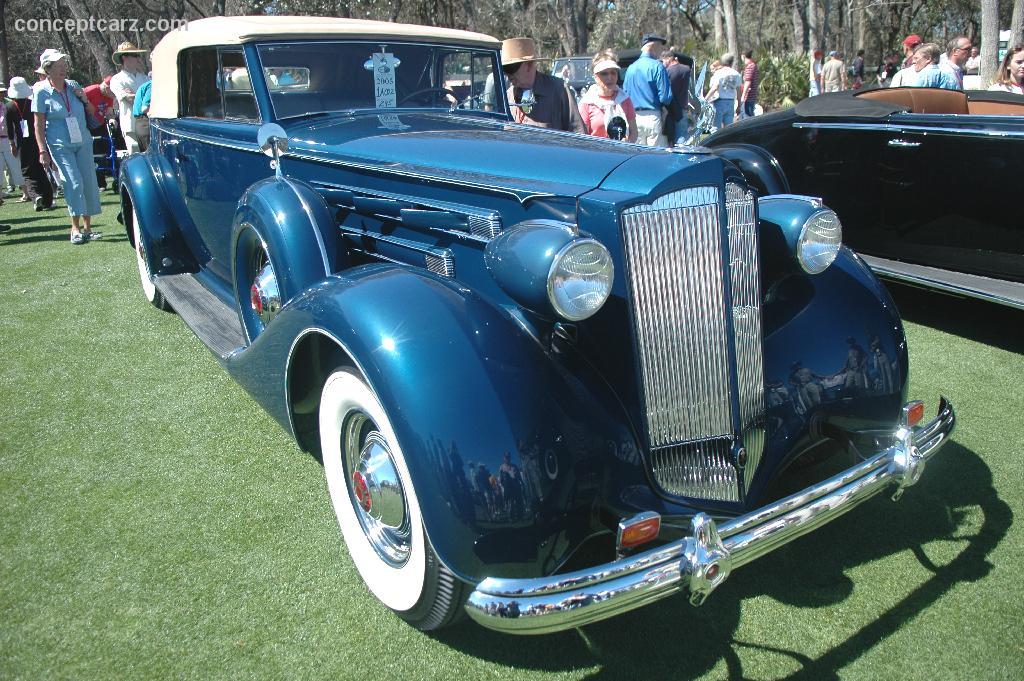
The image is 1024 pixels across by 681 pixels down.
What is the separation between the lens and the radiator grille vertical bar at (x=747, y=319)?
230 cm

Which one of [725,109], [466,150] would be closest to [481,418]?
[466,150]

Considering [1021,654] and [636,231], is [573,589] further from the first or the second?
[1021,654]

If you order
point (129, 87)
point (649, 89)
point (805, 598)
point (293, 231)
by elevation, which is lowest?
point (805, 598)

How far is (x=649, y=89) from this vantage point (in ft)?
22.5

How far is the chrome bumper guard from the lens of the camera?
1731 mm

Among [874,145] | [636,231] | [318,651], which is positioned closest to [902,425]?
[636,231]

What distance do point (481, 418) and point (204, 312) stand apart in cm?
269

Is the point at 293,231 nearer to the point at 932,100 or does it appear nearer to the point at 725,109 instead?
the point at 932,100

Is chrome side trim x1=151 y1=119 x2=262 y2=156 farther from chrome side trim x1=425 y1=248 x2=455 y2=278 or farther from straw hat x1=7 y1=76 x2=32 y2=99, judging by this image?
straw hat x1=7 y1=76 x2=32 y2=99

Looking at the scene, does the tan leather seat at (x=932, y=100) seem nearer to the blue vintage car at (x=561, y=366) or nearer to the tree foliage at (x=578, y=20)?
the blue vintage car at (x=561, y=366)

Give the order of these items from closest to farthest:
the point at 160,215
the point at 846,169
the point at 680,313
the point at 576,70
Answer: the point at 680,313
the point at 160,215
the point at 846,169
the point at 576,70

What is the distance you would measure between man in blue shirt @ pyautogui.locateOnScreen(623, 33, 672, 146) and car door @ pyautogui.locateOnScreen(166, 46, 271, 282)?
3.78m

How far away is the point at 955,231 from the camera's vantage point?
4555 mm

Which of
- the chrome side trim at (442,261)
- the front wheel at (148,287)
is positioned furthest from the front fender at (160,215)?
the chrome side trim at (442,261)
